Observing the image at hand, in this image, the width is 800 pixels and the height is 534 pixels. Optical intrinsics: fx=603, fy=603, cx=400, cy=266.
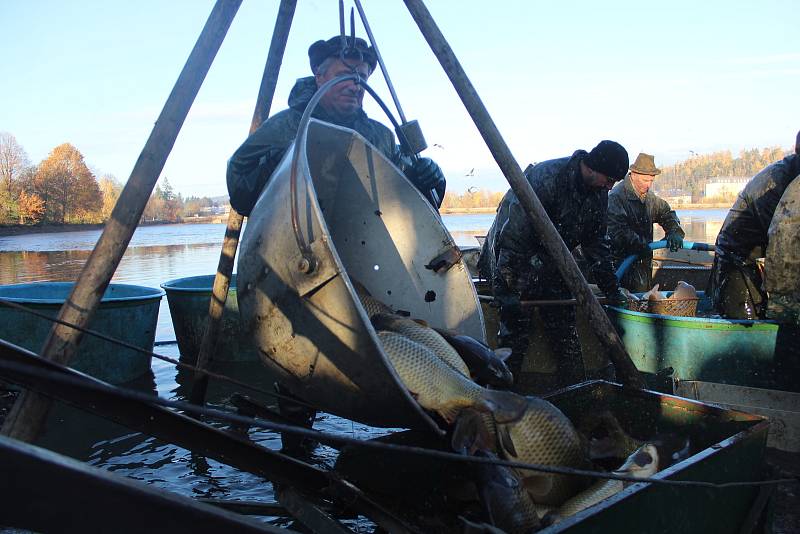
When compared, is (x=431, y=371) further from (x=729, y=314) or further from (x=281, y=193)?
(x=729, y=314)

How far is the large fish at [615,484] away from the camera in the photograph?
8.42 feet

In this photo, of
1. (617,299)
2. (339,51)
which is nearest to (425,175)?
(339,51)

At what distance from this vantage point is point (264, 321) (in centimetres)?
287

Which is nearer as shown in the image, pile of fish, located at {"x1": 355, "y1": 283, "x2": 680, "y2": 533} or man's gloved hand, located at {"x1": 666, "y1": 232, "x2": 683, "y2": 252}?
pile of fish, located at {"x1": 355, "y1": 283, "x2": 680, "y2": 533}

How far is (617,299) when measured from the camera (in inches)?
231

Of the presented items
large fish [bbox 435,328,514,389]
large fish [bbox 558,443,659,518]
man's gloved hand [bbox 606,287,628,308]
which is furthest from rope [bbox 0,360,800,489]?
man's gloved hand [bbox 606,287,628,308]

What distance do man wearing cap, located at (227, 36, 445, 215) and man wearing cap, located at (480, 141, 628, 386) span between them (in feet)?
4.15

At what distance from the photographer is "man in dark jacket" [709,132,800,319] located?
5336 millimetres

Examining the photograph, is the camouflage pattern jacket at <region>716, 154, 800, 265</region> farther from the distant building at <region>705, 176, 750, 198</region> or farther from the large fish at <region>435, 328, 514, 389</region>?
the distant building at <region>705, 176, 750, 198</region>

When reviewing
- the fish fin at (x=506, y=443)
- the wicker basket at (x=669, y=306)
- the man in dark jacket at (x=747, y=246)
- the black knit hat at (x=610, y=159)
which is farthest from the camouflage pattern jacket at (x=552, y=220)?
the fish fin at (x=506, y=443)

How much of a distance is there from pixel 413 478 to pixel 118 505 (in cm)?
197

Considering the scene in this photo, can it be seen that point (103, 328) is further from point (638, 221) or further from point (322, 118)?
point (638, 221)

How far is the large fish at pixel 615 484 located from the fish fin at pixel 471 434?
1.39ft

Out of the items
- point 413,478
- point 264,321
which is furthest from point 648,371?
point 264,321
